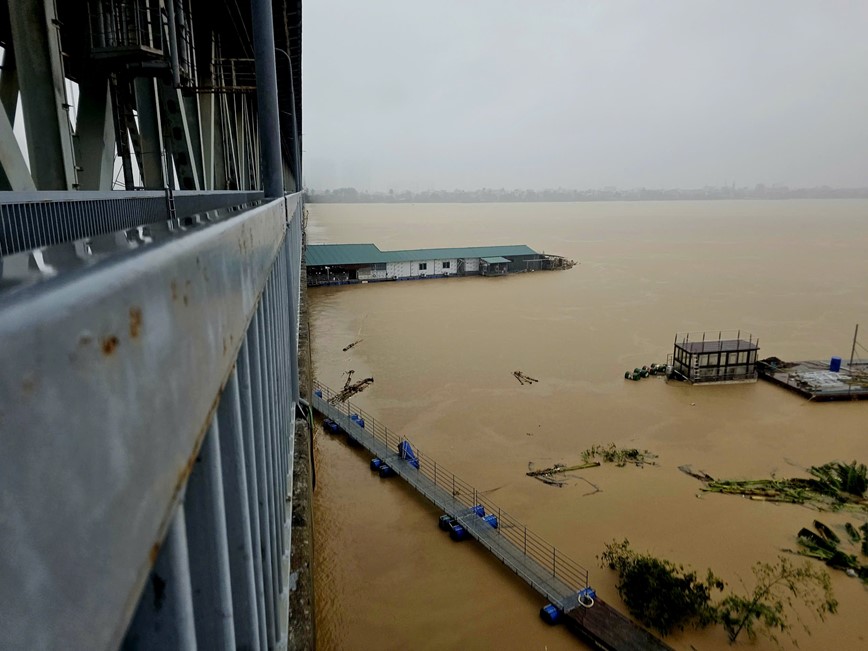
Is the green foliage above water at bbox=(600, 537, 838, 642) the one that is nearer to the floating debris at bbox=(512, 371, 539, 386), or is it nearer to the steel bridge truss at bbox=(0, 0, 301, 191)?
the steel bridge truss at bbox=(0, 0, 301, 191)

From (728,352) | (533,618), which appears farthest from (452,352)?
(533,618)

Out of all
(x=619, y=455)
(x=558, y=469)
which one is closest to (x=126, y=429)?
(x=558, y=469)

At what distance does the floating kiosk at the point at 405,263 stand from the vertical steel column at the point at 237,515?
35976mm

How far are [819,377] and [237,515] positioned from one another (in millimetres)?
23365

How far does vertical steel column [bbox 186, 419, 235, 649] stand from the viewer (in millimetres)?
1329

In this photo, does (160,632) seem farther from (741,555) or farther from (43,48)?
(741,555)

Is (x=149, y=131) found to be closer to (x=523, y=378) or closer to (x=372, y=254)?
(x=523, y=378)

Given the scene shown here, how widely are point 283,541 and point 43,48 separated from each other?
3.74 metres

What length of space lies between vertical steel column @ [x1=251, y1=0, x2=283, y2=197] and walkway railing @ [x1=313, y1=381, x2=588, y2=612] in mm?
7720

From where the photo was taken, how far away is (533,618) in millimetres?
9305

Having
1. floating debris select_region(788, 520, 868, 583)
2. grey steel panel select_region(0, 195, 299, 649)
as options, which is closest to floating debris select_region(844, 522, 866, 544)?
floating debris select_region(788, 520, 868, 583)

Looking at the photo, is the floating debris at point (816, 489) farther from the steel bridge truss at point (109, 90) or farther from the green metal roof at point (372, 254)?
the green metal roof at point (372, 254)

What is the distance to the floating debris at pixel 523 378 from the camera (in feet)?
66.5

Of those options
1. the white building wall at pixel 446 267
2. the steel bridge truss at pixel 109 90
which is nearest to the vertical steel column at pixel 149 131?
the steel bridge truss at pixel 109 90
